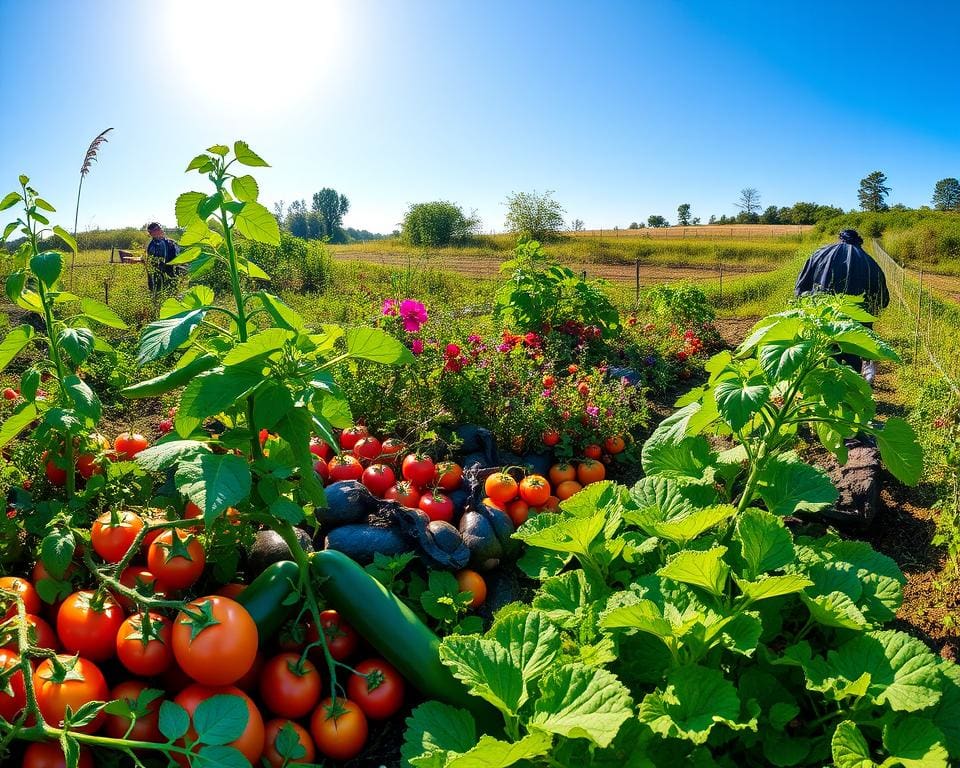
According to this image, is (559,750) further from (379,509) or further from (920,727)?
(379,509)

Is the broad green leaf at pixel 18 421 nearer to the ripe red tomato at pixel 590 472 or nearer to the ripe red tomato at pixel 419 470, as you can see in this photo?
the ripe red tomato at pixel 419 470

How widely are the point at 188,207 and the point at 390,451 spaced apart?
1748 millimetres

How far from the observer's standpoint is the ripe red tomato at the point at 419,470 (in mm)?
3006

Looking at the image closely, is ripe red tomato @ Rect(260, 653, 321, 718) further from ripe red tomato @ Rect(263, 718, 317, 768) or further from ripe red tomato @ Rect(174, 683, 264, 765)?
ripe red tomato @ Rect(174, 683, 264, 765)

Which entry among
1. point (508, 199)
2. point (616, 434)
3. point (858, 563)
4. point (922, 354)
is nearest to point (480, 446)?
point (616, 434)

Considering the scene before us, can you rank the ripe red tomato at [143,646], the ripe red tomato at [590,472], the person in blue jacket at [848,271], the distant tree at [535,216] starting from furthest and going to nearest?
1. the distant tree at [535,216]
2. the person in blue jacket at [848,271]
3. the ripe red tomato at [590,472]
4. the ripe red tomato at [143,646]

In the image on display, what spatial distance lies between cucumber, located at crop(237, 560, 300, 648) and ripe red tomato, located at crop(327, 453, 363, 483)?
891mm

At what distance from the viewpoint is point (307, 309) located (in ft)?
28.7

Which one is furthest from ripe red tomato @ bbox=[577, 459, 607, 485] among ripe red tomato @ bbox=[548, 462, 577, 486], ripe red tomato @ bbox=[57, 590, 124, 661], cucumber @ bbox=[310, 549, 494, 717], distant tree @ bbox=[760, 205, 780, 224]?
distant tree @ bbox=[760, 205, 780, 224]

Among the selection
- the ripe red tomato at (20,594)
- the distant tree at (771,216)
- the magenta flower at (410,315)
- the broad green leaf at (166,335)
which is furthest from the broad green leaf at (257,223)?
the distant tree at (771,216)

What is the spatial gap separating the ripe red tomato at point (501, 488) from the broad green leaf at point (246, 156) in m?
1.87

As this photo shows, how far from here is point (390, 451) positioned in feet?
10.5

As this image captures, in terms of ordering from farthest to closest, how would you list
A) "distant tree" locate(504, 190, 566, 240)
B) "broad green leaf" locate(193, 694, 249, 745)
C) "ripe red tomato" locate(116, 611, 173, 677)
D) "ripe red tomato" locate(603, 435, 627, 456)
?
"distant tree" locate(504, 190, 566, 240) < "ripe red tomato" locate(603, 435, 627, 456) < "ripe red tomato" locate(116, 611, 173, 677) < "broad green leaf" locate(193, 694, 249, 745)

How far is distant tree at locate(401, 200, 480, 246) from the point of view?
40281 mm
